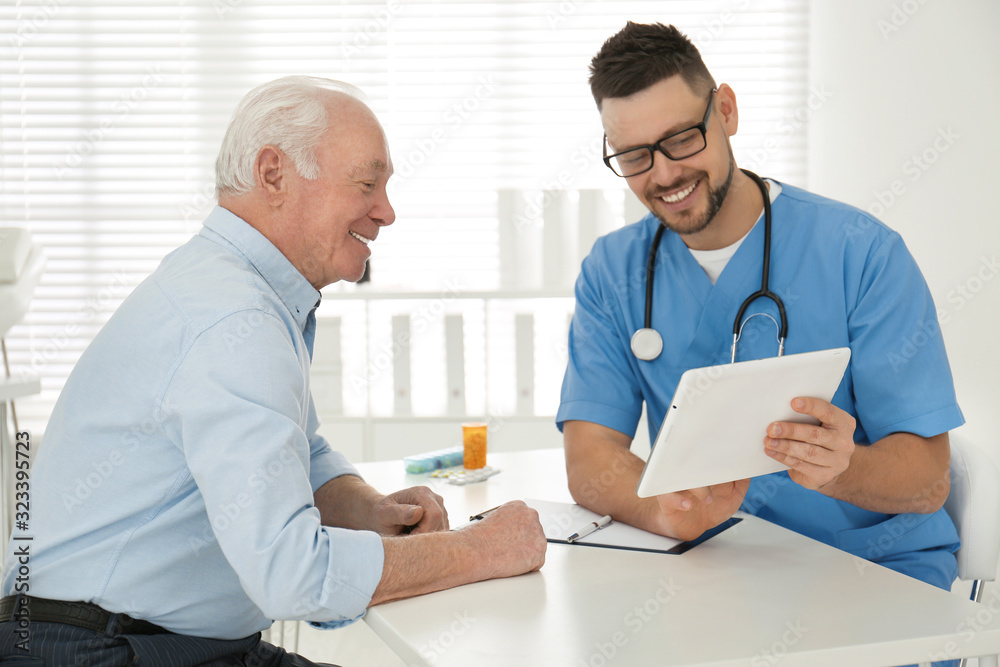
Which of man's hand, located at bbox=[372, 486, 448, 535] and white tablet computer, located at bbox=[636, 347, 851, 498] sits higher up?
white tablet computer, located at bbox=[636, 347, 851, 498]

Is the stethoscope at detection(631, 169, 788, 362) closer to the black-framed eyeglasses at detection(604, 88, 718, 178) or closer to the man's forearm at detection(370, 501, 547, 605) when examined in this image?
the black-framed eyeglasses at detection(604, 88, 718, 178)

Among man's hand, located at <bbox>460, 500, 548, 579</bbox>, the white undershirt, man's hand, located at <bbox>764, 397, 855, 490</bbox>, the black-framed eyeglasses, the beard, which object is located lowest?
man's hand, located at <bbox>460, 500, 548, 579</bbox>

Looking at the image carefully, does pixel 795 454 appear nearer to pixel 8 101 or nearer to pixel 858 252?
pixel 858 252

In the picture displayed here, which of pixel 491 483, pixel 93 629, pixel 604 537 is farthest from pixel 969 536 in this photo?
pixel 93 629

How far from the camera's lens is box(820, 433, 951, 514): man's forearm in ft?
4.22

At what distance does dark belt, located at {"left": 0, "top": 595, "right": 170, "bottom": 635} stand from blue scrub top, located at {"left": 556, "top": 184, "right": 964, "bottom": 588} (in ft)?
2.66

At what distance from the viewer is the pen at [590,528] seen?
4.07ft

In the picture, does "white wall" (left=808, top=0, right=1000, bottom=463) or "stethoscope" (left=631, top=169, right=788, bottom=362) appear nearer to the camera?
"stethoscope" (left=631, top=169, right=788, bottom=362)

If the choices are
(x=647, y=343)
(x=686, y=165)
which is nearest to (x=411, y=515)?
(x=647, y=343)

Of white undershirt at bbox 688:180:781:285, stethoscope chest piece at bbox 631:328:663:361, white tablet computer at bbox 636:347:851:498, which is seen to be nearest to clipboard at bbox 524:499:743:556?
white tablet computer at bbox 636:347:851:498

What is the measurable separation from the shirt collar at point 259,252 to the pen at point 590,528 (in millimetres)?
521

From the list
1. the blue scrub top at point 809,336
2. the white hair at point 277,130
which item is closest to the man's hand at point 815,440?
the blue scrub top at point 809,336

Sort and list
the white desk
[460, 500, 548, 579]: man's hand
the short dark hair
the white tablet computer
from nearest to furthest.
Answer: the white desk, the white tablet computer, [460, 500, 548, 579]: man's hand, the short dark hair

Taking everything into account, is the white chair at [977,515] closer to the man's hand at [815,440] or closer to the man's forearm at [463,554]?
the man's hand at [815,440]
